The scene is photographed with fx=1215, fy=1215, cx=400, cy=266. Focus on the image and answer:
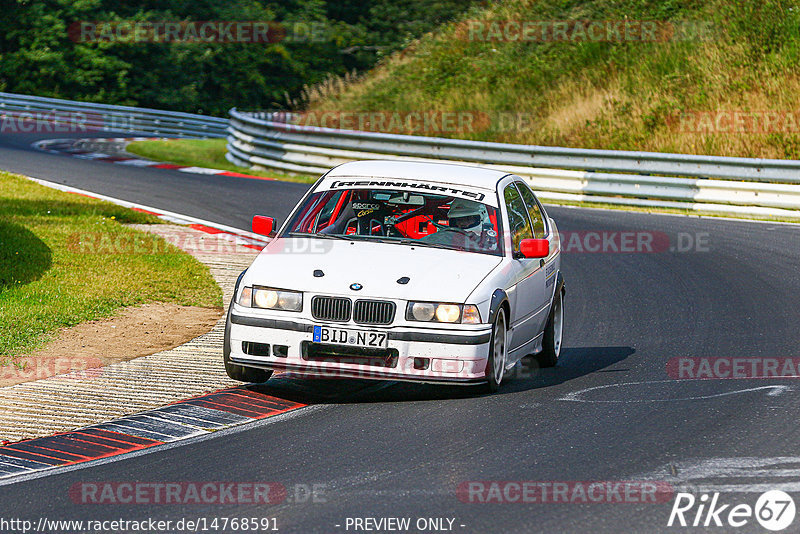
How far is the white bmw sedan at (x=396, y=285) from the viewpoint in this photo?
8.25m

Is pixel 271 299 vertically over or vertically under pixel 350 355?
over

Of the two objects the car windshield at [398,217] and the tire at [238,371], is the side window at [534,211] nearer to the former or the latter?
the car windshield at [398,217]

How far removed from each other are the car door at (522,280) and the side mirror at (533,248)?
0.09m

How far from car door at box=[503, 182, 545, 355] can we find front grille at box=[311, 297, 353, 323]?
1.46 meters

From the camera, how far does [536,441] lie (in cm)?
738

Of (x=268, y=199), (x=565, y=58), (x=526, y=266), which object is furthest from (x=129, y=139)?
(x=526, y=266)

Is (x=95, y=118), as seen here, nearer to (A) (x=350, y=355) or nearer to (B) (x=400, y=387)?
(B) (x=400, y=387)

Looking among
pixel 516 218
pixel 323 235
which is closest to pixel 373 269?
pixel 323 235

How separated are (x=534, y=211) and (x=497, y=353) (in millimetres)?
2099

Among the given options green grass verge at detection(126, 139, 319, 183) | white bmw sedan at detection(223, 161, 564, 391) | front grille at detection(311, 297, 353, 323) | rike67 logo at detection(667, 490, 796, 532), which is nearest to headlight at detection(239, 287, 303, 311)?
white bmw sedan at detection(223, 161, 564, 391)

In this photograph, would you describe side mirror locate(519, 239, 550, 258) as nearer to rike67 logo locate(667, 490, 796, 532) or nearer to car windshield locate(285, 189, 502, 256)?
car windshield locate(285, 189, 502, 256)

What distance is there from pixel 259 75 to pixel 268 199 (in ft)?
100

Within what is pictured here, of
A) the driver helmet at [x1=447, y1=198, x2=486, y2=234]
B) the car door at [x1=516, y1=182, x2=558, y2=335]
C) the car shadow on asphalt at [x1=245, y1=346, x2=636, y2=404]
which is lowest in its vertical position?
the car shadow on asphalt at [x1=245, y1=346, x2=636, y2=404]

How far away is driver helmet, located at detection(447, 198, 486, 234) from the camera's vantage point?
9445 mm
